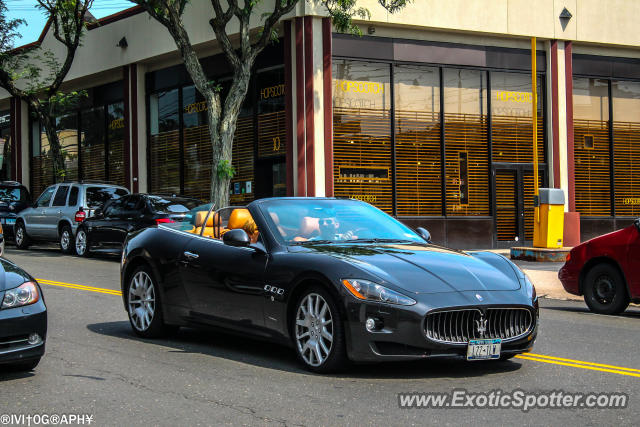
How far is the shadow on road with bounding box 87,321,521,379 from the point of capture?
6.68 metres

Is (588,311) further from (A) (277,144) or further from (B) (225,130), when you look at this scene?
(A) (277,144)

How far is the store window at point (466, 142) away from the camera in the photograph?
23734 millimetres

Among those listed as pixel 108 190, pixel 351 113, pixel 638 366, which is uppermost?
pixel 351 113

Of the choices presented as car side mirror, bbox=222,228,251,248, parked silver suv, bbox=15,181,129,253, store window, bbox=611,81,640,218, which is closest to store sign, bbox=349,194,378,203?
parked silver suv, bbox=15,181,129,253

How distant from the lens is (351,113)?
74.1ft

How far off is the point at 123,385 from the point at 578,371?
11.7ft

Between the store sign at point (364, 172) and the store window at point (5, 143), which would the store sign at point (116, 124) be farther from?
the store sign at point (364, 172)

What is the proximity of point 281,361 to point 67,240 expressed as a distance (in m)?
16.0

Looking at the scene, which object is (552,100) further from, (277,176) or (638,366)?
(638,366)

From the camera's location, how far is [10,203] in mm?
25375

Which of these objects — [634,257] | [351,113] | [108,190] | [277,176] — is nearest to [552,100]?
[351,113]

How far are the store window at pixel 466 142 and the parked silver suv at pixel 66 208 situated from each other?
346 inches

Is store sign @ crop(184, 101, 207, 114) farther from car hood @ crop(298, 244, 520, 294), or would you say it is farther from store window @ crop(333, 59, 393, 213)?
car hood @ crop(298, 244, 520, 294)

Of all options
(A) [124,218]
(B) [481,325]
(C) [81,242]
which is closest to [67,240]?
(C) [81,242]
